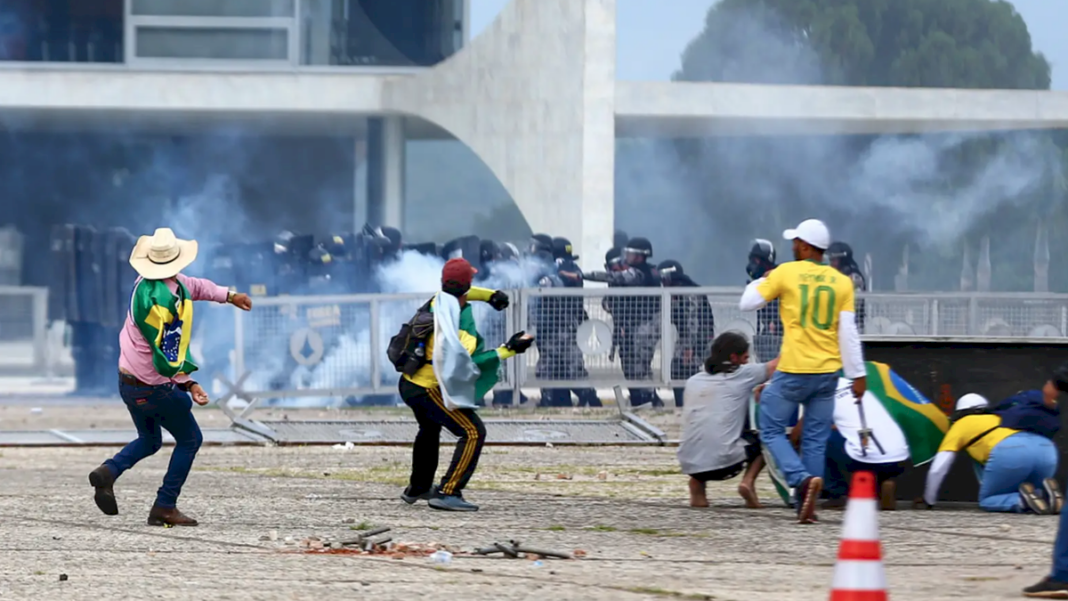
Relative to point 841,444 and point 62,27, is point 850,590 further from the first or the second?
point 62,27

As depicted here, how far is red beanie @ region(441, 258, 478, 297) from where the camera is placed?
382 inches

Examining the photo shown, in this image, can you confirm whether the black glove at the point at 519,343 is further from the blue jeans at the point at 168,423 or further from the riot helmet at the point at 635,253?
the riot helmet at the point at 635,253

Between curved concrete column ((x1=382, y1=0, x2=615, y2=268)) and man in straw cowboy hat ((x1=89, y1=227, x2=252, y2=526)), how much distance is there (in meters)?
17.6

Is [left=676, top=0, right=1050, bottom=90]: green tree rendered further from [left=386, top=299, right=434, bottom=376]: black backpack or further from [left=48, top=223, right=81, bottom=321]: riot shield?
[left=386, top=299, right=434, bottom=376]: black backpack

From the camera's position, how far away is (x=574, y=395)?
1727 cm

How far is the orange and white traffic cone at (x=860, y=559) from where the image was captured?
546 centimetres

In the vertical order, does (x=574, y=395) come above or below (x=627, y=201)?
below

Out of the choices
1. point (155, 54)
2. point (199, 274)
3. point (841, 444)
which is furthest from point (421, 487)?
point (155, 54)

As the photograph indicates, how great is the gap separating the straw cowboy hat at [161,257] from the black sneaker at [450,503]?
6.28 feet

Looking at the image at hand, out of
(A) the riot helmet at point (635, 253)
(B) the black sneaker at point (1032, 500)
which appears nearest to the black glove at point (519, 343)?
(B) the black sneaker at point (1032, 500)

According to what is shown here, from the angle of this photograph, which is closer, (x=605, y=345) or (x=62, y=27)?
(x=605, y=345)

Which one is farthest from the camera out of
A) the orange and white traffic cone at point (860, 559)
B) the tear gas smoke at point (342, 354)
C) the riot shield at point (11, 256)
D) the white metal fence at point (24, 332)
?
the riot shield at point (11, 256)

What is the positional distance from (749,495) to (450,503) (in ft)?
5.48

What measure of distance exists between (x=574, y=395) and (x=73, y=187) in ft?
74.8
